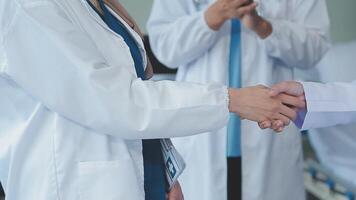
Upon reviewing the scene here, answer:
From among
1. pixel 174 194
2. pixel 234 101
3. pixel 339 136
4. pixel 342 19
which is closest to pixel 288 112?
pixel 234 101

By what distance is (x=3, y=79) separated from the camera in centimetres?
74

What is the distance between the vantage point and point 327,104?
991 mm

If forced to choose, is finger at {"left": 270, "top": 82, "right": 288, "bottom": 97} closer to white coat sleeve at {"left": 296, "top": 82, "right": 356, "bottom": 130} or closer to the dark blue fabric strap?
white coat sleeve at {"left": 296, "top": 82, "right": 356, "bottom": 130}

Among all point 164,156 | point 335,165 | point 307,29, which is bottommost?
point 335,165

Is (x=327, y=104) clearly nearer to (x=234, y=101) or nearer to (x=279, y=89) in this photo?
(x=279, y=89)

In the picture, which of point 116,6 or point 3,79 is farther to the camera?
point 116,6

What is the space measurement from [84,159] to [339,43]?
5.01 feet

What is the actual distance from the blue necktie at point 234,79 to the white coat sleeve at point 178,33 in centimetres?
7

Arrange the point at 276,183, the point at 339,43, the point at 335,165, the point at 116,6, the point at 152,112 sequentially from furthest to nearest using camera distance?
the point at 339,43, the point at 335,165, the point at 276,183, the point at 116,6, the point at 152,112

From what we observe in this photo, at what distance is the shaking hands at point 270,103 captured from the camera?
2.75 feet

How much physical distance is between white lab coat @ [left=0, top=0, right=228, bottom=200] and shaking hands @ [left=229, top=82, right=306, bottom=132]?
0.17 feet

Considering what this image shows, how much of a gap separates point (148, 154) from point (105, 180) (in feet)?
0.53

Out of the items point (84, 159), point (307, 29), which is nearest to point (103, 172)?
point (84, 159)

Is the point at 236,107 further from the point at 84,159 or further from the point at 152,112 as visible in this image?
the point at 84,159
